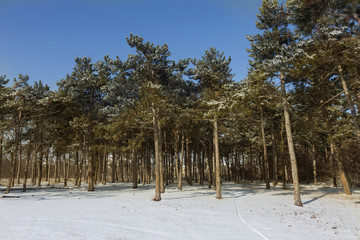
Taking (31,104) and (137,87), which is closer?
(137,87)

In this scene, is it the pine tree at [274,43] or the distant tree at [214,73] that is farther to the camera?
the distant tree at [214,73]

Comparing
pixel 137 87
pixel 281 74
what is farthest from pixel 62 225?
pixel 281 74

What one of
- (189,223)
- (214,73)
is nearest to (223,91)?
(214,73)

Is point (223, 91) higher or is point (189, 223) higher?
point (223, 91)

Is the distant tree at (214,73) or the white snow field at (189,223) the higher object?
the distant tree at (214,73)

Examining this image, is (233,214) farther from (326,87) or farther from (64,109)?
(64,109)

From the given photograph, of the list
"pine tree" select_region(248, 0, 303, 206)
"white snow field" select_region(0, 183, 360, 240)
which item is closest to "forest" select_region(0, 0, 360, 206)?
Answer: "pine tree" select_region(248, 0, 303, 206)

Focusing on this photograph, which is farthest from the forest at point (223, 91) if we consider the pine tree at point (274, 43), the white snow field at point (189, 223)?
the white snow field at point (189, 223)

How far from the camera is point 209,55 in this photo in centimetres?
2033

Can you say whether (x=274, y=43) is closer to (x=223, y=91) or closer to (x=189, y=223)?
(x=223, y=91)

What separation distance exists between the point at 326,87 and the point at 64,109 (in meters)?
26.6

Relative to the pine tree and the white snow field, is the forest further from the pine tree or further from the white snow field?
the white snow field

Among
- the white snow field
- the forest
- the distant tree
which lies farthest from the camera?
the distant tree

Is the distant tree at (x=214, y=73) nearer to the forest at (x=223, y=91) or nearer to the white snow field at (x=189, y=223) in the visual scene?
the forest at (x=223, y=91)
